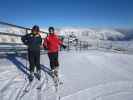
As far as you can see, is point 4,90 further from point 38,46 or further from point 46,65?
point 46,65

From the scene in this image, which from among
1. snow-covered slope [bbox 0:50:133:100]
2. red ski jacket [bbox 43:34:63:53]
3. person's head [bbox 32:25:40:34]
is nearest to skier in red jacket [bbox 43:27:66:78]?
red ski jacket [bbox 43:34:63:53]

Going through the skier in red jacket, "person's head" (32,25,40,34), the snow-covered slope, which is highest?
"person's head" (32,25,40,34)

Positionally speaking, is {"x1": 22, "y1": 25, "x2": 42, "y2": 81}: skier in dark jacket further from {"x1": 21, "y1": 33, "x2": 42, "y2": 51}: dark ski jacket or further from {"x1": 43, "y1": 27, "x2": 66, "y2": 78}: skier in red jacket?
{"x1": 43, "y1": 27, "x2": 66, "y2": 78}: skier in red jacket

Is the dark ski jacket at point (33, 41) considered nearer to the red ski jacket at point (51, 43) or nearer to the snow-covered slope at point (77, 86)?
the red ski jacket at point (51, 43)

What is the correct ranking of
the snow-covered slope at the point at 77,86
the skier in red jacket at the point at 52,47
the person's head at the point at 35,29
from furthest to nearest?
1. the skier in red jacket at the point at 52,47
2. the person's head at the point at 35,29
3. the snow-covered slope at the point at 77,86

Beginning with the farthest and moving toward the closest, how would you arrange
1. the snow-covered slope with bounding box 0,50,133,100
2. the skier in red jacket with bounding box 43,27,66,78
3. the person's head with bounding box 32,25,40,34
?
1. the skier in red jacket with bounding box 43,27,66,78
2. the person's head with bounding box 32,25,40,34
3. the snow-covered slope with bounding box 0,50,133,100

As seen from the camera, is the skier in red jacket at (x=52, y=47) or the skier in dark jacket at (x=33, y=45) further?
the skier in red jacket at (x=52, y=47)

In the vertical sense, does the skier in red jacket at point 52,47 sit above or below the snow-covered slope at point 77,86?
above

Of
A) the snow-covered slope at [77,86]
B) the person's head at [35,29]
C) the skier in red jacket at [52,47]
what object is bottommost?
the snow-covered slope at [77,86]

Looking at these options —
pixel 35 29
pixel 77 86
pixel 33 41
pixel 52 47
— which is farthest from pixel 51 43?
pixel 77 86

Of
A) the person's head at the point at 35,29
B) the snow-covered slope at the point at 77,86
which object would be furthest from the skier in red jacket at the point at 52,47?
the person's head at the point at 35,29

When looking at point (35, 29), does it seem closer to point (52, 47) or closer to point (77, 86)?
point (52, 47)

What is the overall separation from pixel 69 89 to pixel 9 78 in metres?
2.25

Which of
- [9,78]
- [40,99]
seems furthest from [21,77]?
[40,99]
